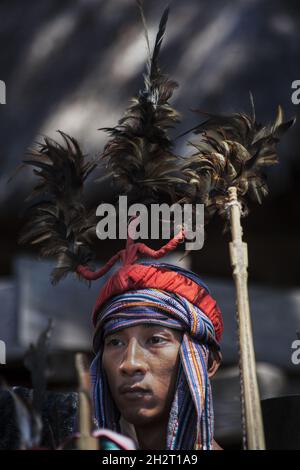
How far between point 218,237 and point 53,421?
67.6 inches

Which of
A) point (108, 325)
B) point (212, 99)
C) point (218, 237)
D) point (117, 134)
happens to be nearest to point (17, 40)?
point (212, 99)

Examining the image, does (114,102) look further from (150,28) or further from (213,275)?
(213,275)

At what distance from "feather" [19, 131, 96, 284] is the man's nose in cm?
40

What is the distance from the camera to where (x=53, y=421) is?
11.0ft

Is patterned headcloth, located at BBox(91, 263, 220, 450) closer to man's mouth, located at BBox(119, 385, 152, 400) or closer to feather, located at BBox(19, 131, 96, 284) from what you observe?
man's mouth, located at BBox(119, 385, 152, 400)

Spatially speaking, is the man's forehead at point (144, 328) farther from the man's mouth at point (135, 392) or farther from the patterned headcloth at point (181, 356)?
the man's mouth at point (135, 392)

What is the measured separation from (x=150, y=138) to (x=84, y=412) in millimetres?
1004

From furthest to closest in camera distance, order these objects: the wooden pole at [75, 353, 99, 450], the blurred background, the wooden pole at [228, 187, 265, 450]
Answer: the blurred background
the wooden pole at [228, 187, 265, 450]
the wooden pole at [75, 353, 99, 450]

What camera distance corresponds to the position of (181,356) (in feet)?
10.3

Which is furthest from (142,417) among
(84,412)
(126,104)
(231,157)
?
(126,104)

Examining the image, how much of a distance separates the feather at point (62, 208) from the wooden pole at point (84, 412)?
0.77 m

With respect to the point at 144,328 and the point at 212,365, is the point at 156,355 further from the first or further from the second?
the point at 212,365

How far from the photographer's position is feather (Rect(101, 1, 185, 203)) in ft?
10.9

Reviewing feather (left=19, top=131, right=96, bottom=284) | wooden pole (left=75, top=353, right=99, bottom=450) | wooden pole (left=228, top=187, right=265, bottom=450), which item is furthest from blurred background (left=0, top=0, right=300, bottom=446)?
wooden pole (left=75, top=353, right=99, bottom=450)
